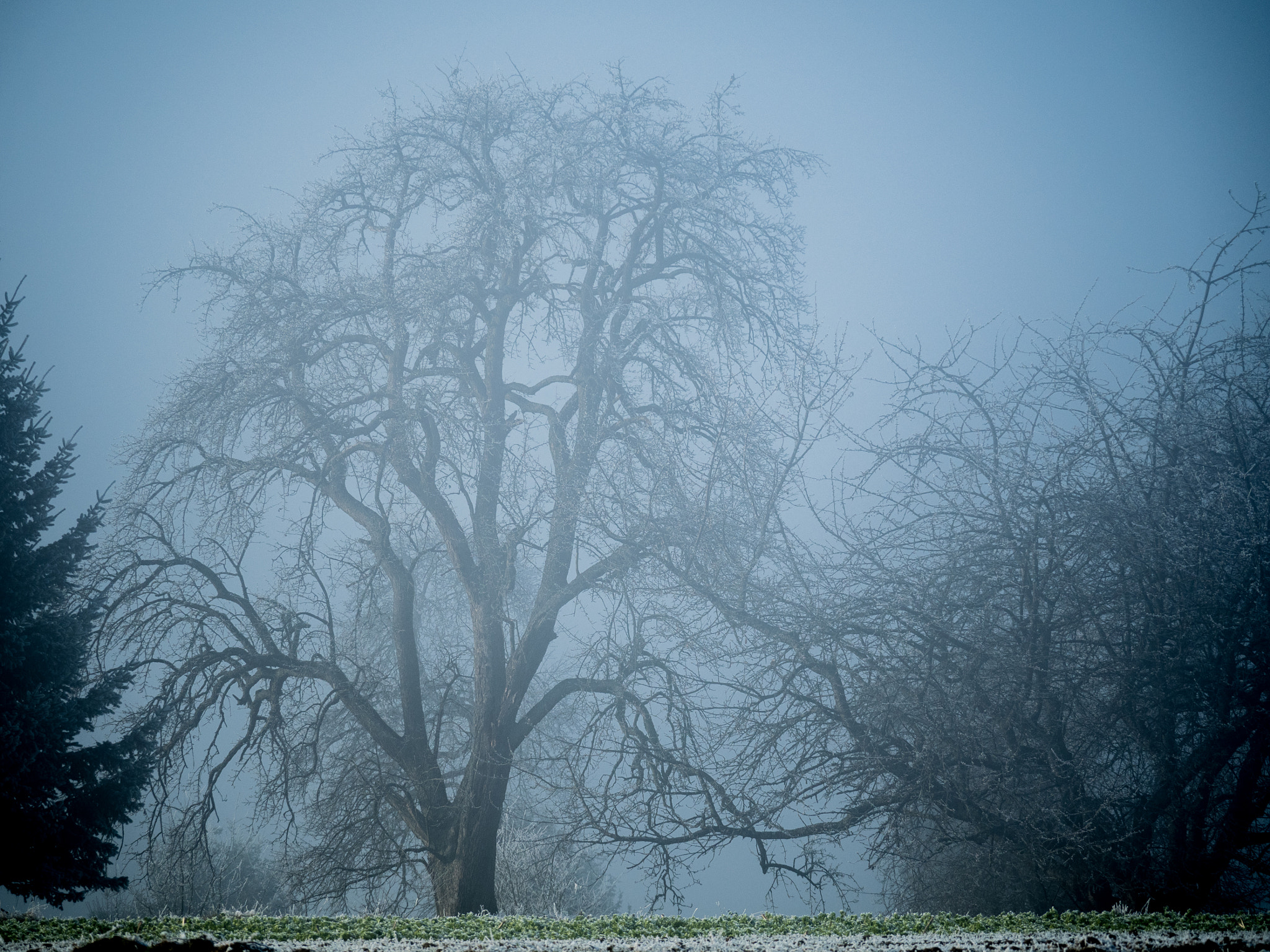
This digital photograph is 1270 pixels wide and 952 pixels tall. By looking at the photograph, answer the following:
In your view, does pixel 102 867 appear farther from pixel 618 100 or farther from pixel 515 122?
pixel 618 100

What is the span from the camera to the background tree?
19.6 ft

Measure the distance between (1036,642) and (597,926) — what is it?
392 cm

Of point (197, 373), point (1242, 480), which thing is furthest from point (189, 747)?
point (1242, 480)

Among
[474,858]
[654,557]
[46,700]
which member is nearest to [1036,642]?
[654,557]

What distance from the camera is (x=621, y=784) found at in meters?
7.50

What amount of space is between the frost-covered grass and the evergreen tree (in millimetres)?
1857

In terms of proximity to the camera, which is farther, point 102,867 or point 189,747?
point 189,747

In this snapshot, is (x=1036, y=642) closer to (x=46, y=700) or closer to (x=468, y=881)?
(x=468, y=881)

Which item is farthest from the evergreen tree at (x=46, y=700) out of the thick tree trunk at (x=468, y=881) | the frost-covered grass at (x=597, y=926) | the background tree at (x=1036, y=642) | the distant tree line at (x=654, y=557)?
the background tree at (x=1036, y=642)

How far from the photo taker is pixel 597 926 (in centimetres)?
462

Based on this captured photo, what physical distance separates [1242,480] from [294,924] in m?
7.35

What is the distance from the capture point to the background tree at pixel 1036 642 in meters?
5.96

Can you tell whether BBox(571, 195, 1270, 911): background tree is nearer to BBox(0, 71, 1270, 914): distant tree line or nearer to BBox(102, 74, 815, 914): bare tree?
BBox(0, 71, 1270, 914): distant tree line

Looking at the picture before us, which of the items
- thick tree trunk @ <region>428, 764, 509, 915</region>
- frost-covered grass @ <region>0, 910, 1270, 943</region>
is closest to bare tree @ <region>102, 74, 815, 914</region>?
thick tree trunk @ <region>428, 764, 509, 915</region>
